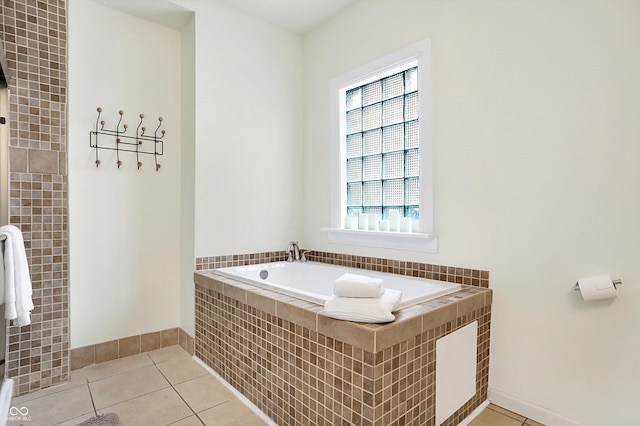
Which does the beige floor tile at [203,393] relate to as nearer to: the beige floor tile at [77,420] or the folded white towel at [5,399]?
the beige floor tile at [77,420]

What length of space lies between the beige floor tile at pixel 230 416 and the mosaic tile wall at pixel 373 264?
40.3 inches

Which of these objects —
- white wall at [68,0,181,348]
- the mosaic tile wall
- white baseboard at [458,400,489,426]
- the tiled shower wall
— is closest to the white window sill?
the mosaic tile wall

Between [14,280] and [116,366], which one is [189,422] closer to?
[116,366]

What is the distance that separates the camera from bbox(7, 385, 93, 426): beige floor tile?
1783mm

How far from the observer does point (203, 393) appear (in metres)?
2.07

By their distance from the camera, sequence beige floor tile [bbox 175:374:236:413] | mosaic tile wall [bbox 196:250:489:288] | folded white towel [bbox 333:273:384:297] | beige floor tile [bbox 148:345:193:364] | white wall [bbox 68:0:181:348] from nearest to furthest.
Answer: folded white towel [bbox 333:273:384:297], beige floor tile [bbox 175:374:236:413], mosaic tile wall [bbox 196:250:489:288], white wall [bbox 68:0:181:348], beige floor tile [bbox 148:345:193:364]

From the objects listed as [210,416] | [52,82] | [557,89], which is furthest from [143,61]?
[557,89]

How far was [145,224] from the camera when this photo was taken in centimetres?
267

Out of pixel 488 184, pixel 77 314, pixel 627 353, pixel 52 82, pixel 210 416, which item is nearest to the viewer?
pixel 627 353

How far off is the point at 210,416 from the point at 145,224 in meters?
1.53

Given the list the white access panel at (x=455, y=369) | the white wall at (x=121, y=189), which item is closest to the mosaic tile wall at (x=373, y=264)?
the white access panel at (x=455, y=369)

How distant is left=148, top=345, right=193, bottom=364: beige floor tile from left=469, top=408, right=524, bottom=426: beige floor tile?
199cm

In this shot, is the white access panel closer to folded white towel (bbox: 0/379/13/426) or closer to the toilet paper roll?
the toilet paper roll

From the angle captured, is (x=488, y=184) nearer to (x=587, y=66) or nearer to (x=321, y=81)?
(x=587, y=66)
